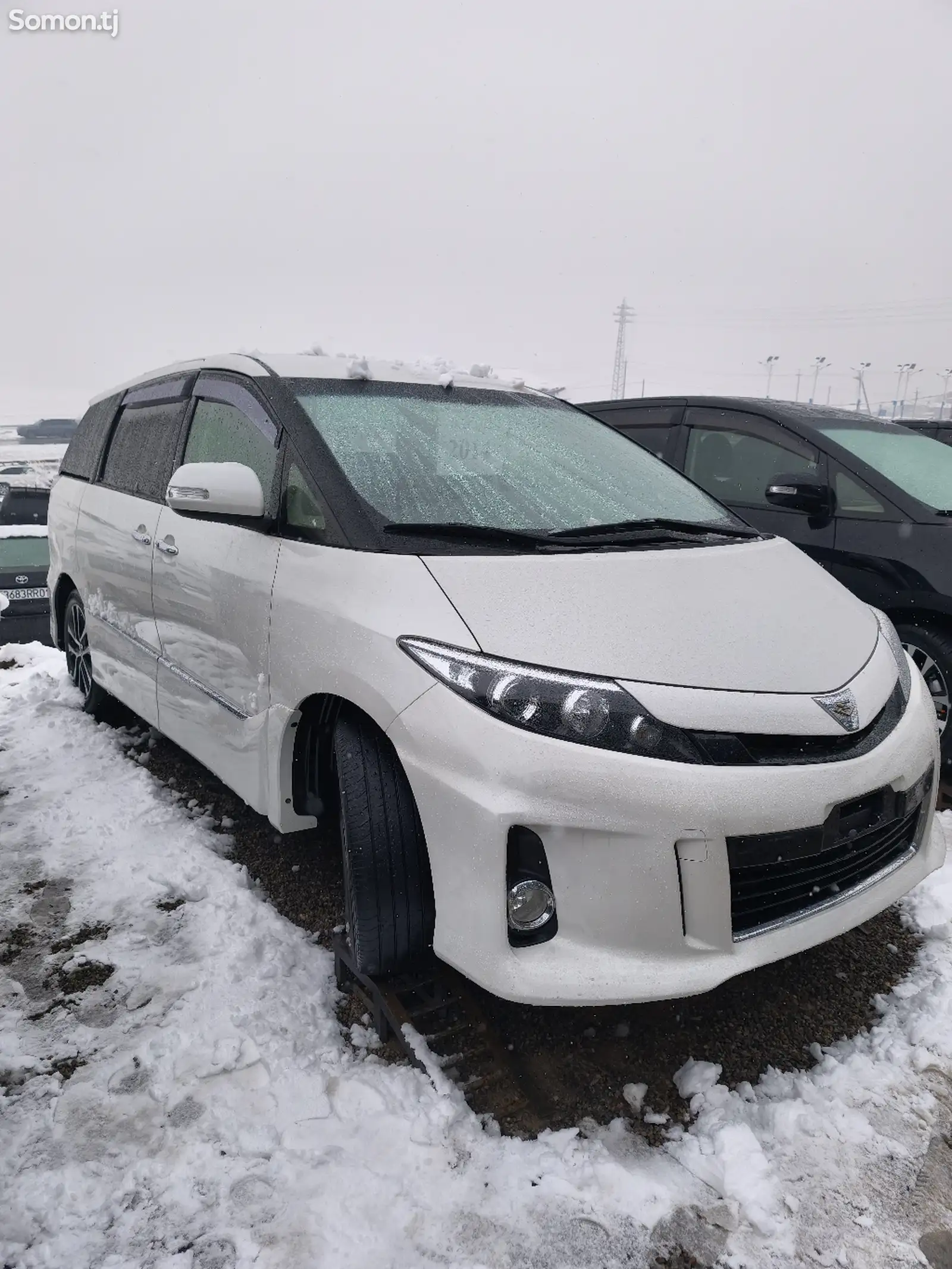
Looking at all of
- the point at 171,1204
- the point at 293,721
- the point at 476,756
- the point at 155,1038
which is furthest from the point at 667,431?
the point at 171,1204

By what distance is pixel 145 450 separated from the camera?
384cm

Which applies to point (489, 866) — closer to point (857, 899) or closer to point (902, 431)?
point (857, 899)

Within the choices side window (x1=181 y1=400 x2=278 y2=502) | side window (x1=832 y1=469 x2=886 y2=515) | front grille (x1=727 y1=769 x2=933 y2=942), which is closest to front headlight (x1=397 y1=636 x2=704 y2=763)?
front grille (x1=727 y1=769 x2=933 y2=942)

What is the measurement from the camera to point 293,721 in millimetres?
2494

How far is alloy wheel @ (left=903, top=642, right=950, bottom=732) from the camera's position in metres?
3.87

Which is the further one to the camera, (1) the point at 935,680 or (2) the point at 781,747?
(1) the point at 935,680

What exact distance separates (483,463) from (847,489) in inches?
95.5

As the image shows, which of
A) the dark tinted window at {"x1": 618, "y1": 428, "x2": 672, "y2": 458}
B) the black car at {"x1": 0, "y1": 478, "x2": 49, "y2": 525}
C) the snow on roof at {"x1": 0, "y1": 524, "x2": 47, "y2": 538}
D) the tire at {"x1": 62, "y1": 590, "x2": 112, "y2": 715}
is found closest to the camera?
the tire at {"x1": 62, "y1": 590, "x2": 112, "y2": 715}

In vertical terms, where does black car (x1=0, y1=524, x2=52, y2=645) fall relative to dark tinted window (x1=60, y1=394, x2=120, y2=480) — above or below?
below

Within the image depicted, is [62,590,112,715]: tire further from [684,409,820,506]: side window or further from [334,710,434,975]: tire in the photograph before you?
[684,409,820,506]: side window

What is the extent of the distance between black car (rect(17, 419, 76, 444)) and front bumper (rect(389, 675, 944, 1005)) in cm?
3311

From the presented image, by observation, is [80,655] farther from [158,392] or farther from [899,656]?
[899,656]

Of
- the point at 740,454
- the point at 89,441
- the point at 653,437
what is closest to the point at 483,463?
the point at 740,454

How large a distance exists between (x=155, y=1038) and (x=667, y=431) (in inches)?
169
